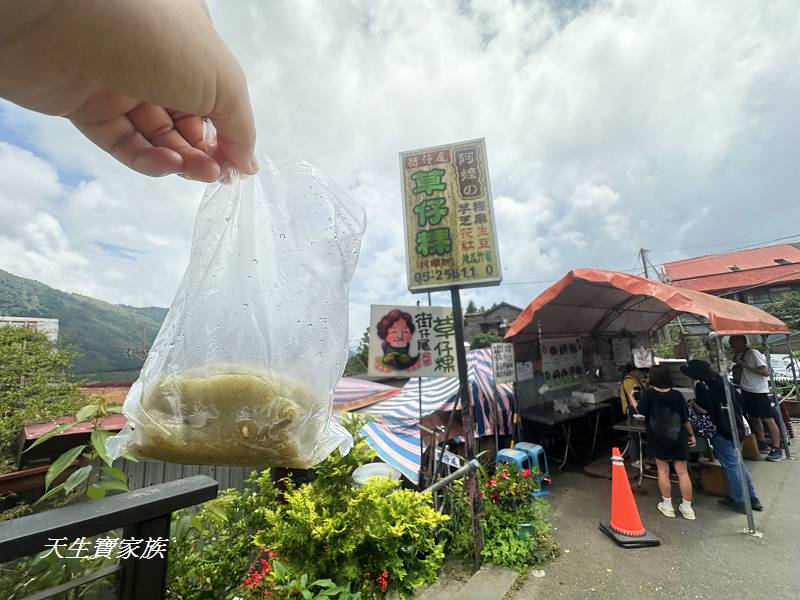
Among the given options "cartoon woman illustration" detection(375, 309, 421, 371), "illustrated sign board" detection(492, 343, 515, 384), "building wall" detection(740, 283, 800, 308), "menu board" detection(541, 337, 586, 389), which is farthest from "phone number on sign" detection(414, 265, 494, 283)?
"building wall" detection(740, 283, 800, 308)

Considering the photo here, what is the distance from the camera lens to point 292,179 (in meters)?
1.46

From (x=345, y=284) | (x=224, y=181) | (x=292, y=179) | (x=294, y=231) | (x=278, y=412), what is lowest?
(x=278, y=412)

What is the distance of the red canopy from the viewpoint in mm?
4961

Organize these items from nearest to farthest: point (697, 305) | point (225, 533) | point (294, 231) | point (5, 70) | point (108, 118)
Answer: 1. point (5, 70)
2. point (108, 118)
3. point (294, 231)
4. point (225, 533)
5. point (697, 305)

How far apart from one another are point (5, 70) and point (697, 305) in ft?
21.3

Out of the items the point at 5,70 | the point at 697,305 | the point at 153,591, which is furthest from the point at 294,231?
the point at 697,305

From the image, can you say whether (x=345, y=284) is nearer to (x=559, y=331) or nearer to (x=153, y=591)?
(x=153, y=591)

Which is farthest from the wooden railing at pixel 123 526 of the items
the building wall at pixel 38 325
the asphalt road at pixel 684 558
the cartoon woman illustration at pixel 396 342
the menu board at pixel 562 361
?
the building wall at pixel 38 325

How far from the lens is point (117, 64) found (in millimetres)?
636

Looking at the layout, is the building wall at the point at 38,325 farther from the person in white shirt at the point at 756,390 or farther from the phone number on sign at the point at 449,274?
the person in white shirt at the point at 756,390

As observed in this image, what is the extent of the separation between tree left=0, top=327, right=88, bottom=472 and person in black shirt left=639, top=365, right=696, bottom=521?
8909 millimetres

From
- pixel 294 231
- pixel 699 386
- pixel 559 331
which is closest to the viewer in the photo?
pixel 294 231

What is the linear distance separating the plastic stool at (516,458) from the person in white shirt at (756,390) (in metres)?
4.56

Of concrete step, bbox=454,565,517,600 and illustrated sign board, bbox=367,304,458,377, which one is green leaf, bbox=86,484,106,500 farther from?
concrete step, bbox=454,565,517,600
